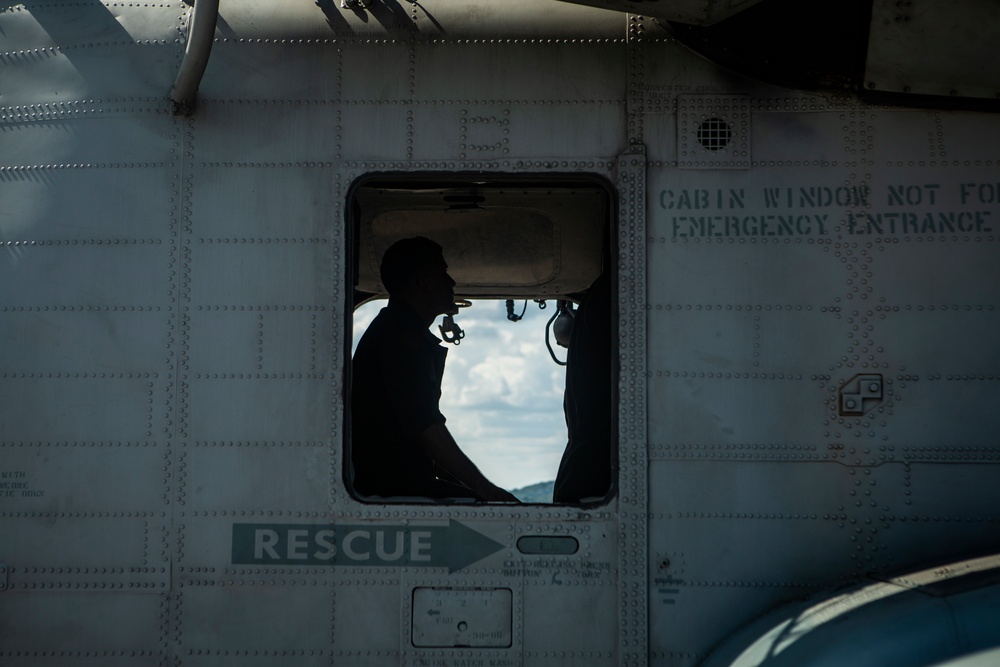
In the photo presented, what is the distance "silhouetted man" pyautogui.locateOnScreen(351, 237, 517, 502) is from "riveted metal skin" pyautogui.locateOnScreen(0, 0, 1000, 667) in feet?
1.96

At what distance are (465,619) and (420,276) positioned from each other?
1.81 meters

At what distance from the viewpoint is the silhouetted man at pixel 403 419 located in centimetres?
411

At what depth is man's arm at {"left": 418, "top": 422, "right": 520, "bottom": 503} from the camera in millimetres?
4027

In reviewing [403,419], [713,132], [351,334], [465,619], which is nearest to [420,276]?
[403,419]

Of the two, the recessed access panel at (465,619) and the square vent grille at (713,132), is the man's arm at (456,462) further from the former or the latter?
the square vent grille at (713,132)

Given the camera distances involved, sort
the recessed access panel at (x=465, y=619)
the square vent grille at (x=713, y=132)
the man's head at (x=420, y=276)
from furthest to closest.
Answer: the man's head at (x=420, y=276), the square vent grille at (x=713, y=132), the recessed access panel at (x=465, y=619)

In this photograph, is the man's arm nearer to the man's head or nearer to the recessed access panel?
the recessed access panel

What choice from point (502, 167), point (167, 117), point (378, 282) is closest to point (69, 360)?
point (167, 117)

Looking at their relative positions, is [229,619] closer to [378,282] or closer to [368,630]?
[368,630]

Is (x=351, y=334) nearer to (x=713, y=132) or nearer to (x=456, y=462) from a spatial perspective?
(x=456, y=462)

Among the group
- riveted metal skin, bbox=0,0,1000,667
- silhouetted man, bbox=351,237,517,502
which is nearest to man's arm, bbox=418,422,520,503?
silhouetted man, bbox=351,237,517,502

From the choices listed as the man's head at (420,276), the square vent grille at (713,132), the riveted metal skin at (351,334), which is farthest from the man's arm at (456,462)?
the square vent grille at (713,132)

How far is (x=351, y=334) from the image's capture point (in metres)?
3.69

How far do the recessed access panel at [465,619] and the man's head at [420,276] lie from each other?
1.61m
